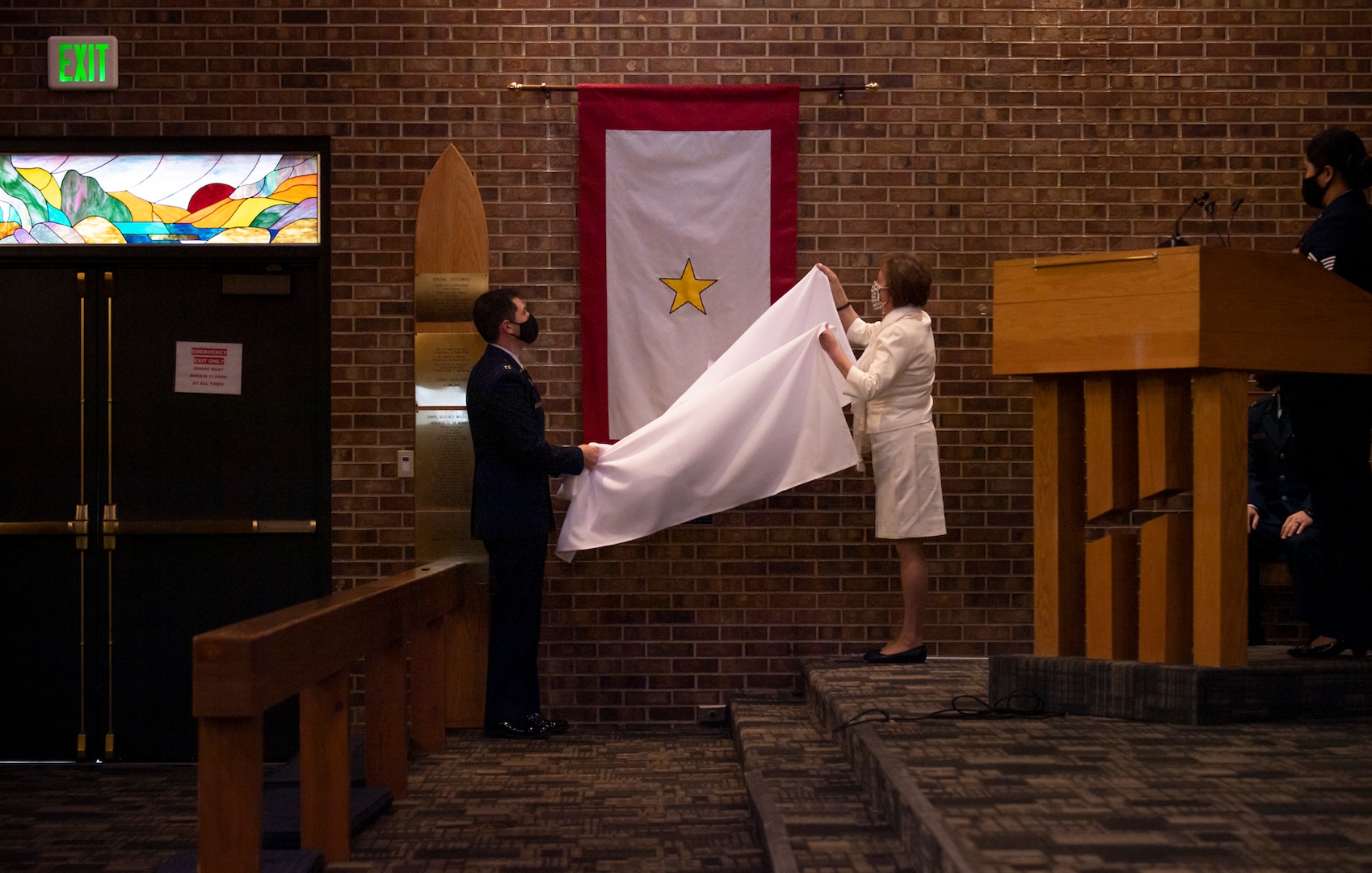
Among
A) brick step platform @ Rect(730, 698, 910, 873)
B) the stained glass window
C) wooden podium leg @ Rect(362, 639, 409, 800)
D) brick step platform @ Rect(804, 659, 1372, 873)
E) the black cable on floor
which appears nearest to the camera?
brick step platform @ Rect(804, 659, 1372, 873)

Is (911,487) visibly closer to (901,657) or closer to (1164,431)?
(901,657)

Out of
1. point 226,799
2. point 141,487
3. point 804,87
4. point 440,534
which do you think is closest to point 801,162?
point 804,87

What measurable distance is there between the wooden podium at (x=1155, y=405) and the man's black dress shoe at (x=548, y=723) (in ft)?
7.14

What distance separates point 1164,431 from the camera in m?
3.38

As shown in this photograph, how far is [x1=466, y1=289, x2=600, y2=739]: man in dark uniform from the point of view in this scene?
4633mm

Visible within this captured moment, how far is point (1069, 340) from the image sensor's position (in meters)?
3.50

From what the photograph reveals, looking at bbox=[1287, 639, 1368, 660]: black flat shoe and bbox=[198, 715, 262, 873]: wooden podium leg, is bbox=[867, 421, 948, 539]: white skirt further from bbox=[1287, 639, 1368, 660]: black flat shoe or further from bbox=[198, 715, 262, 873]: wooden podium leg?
bbox=[198, 715, 262, 873]: wooden podium leg

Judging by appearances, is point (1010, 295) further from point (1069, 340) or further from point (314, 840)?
point (314, 840)

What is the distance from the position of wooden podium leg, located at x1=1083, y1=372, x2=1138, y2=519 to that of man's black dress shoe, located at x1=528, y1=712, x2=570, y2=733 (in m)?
2.46

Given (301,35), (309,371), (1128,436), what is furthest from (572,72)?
(1128,436)

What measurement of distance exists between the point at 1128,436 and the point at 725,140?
2384 mm

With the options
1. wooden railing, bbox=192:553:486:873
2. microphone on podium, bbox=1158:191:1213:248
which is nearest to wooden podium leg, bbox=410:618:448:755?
wooden railing, bbox=192:553:486:873

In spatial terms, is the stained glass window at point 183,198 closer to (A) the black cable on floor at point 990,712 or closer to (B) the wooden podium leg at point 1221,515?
(A) the black cable on floor at point 990,712

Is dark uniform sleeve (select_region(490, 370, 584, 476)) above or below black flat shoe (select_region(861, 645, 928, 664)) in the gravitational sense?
above
